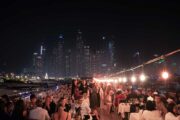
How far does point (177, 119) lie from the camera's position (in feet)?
24.8

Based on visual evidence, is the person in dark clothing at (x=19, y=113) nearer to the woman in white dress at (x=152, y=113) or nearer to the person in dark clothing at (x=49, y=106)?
the person in dark clothing at (x=49, y=106)

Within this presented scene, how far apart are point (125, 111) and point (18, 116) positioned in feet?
Result: 24.5

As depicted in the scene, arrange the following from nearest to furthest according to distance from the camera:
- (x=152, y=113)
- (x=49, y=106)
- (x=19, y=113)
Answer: (x=19, y=113)
(x=152, y=113)
(x=49, y=106)

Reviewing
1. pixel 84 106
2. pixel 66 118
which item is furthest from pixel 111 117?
pixel 66 118

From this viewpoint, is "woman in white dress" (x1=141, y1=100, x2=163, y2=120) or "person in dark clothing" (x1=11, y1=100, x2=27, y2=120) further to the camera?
"woman in white dress" (x1=141, y1=100, x2=163, y2=120)

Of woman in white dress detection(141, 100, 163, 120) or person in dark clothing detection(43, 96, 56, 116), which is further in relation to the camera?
person in dark clothing detection(43, 96, 56, 116)

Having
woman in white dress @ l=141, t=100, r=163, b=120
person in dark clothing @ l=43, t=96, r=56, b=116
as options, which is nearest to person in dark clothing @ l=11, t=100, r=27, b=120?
person in dark clothing @ l=43, t=96, r=56, b=116

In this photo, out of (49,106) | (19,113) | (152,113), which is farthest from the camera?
(49,106)

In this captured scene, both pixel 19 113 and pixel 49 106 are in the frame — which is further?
pixel 49 106

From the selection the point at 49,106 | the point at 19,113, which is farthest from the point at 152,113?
the point at 19,113

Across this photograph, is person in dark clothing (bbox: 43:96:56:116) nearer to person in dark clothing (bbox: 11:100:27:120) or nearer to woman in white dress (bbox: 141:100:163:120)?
person in dark clothing (bbox: 11:100:27:120)

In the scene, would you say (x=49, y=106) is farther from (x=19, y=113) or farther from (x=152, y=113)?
(x=152, y=113)

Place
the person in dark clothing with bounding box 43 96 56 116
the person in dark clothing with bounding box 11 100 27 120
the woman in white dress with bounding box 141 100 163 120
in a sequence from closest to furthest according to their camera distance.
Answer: the person in dark clothing with bounding box 11 100 27 120
the woman in white dress with bounding box 141 100 163 120
the person in dark clothing with bounding box 43 96 56 116

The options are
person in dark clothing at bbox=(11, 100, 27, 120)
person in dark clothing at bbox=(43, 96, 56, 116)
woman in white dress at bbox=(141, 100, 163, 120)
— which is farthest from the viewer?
person in dark clothing at bbox=(43, 96, 56, 116)
